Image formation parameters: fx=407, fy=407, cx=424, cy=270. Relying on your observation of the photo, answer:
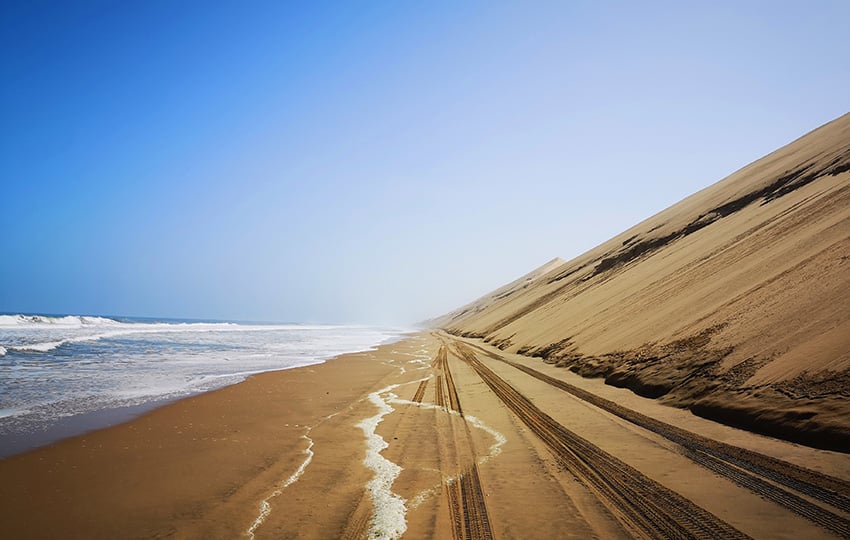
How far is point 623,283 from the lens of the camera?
24.6 metres

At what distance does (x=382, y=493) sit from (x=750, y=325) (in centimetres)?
963

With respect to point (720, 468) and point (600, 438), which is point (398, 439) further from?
point (720, 468)

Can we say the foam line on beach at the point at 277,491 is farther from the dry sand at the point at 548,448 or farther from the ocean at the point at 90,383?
the ocean at the point at 90,383

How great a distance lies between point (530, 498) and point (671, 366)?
295 inches

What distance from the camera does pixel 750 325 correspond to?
9891mm

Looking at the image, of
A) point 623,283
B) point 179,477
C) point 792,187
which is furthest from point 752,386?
point 792,187

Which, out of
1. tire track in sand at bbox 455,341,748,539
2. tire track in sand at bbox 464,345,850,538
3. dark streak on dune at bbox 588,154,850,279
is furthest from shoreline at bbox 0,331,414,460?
dark streak on dune at bbox 588,154,850,279

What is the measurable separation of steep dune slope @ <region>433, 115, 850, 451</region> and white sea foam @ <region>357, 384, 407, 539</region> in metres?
6.27

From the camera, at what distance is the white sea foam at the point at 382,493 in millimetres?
4688

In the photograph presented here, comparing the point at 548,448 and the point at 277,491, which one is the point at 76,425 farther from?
the point at 548,448

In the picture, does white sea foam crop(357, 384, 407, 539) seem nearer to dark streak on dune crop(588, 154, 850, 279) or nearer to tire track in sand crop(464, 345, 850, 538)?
tire track in sand crop(464, 345, 850, 538)

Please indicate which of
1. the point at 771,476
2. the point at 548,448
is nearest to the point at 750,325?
the point at 771,476

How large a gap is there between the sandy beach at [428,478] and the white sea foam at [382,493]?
1.1 inches

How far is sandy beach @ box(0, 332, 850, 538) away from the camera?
4.69 m
